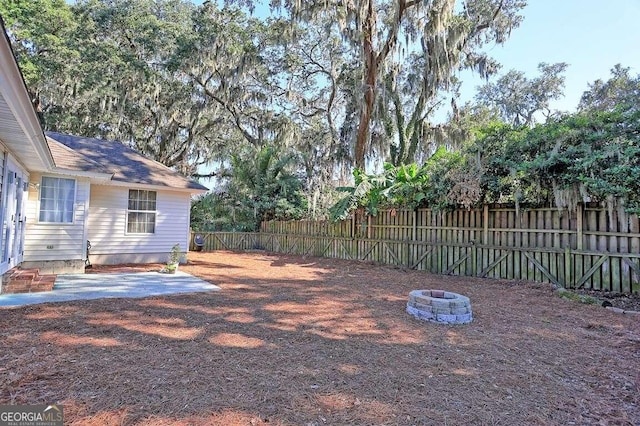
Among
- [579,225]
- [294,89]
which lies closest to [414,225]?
[579,225]

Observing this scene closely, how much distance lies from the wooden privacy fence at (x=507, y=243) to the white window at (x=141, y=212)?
20.6 ft

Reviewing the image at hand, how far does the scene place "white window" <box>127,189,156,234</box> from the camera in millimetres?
10484

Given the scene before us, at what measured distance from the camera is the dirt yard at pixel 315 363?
249cm

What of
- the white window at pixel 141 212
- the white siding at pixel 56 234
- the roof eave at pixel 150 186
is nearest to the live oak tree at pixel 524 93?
the roof eave at pixel 150 186

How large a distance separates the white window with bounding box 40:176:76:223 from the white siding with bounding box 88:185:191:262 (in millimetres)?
1539

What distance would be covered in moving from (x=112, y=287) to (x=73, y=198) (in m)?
3.06

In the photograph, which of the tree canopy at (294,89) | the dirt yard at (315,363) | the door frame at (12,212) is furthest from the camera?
the tree canopy at (294,89)

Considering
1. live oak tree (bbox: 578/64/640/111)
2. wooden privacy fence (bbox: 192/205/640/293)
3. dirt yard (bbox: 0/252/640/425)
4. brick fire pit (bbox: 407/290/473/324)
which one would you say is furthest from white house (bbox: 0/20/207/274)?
live oak tree (bbox: 578/64/640/111)

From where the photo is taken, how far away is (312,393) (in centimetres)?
274

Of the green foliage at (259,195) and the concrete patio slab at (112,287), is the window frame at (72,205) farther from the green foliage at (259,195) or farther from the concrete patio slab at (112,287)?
the green foliage at (259,195)

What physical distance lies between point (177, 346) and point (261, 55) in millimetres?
16307

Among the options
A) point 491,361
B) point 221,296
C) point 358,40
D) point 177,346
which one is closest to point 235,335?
point 177,346

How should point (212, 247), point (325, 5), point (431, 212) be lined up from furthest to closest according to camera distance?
1. point (212, 247)
2. point (325, 5)
3. point (431, 212)

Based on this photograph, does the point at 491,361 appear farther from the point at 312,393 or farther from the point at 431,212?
the point at 431,212
